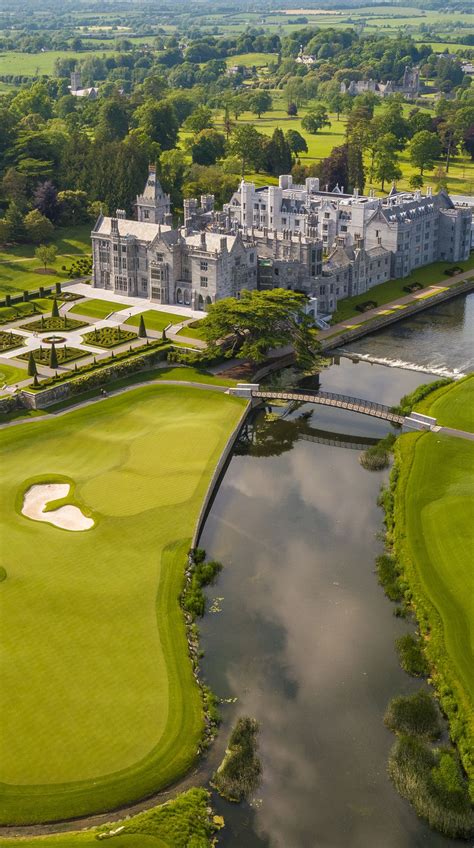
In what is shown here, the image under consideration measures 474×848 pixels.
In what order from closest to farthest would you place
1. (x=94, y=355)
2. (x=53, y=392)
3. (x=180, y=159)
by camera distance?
(x=53, y=392)
(x=94, y=355)
(x=180, y=159)

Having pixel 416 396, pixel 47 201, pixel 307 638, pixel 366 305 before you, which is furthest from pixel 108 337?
pixel 47 201

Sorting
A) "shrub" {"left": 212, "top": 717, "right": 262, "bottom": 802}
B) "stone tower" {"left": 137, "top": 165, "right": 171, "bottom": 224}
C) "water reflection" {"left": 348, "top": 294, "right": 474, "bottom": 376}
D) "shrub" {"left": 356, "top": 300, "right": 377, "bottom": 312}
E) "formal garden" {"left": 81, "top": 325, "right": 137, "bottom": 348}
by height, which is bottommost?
"shrub" {"left": 212, "top": 717, "right": 262, "bottom": 802}

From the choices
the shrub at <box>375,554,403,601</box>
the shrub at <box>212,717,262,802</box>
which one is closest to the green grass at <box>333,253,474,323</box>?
the shrub at <box>375,554,403,601</box>

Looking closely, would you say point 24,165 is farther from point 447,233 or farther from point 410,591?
point 410,591

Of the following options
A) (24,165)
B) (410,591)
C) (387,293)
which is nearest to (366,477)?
(410,591)

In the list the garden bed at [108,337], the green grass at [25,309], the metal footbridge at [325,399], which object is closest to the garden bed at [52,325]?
the green grass at [25,309]

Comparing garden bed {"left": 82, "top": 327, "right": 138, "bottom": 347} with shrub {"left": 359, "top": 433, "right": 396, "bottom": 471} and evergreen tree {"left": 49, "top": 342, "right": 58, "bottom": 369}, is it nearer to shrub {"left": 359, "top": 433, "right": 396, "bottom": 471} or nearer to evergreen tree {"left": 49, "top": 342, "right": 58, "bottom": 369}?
evergreen tree {"left": 49, "top": 342, "right": 58, "bottom": 369}
